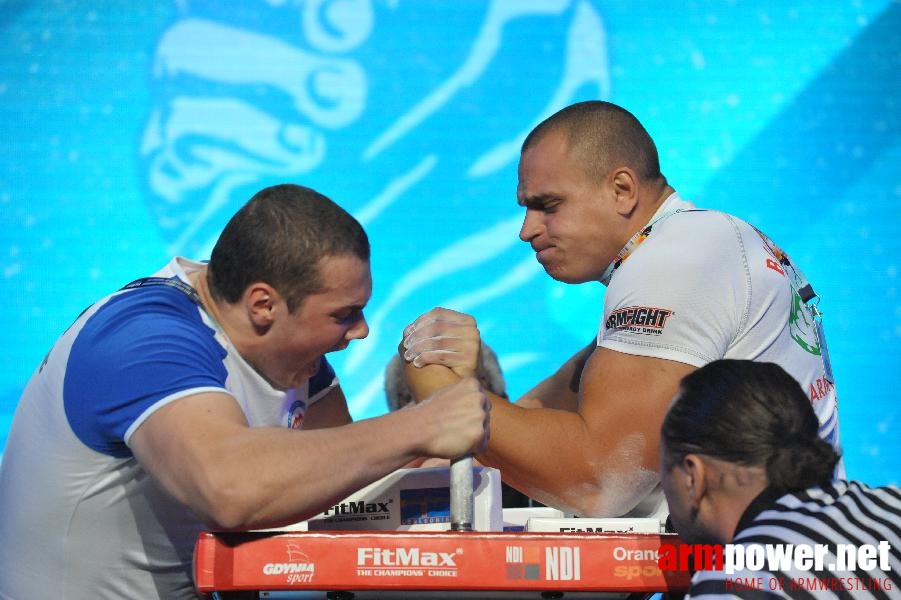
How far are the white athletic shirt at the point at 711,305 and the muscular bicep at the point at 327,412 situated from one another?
2.25ft

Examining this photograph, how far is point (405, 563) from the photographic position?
4.78 ft

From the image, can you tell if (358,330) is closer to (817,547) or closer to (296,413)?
(296,413)

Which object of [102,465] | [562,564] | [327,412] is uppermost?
[327,412]

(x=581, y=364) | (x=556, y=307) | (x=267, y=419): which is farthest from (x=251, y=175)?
(x=267, y=419)

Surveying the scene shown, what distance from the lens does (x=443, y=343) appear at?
198cm

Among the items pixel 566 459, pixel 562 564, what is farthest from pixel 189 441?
pixel 566 459

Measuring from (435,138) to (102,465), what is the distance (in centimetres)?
286

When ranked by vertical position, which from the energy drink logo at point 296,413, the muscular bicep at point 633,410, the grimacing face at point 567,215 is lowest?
the muscular bicep at point 633,410

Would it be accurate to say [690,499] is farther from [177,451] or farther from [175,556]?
[175,556]

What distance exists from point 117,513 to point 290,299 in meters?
Result: 0.48

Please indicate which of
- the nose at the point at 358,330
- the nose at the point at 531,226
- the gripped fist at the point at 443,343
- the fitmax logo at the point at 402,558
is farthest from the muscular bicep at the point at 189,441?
the nose at the point at 531,226

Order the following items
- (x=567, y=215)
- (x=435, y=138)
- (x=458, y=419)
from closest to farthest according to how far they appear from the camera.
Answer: (x=458, y=419) → (x=567, y=215) → (x=435, y=138)

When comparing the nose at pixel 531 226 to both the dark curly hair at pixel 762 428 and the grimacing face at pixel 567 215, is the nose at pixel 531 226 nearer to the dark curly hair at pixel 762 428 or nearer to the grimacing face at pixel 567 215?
the grimacing face at pixel 567 215

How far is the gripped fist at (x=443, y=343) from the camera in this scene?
197 centimetres
